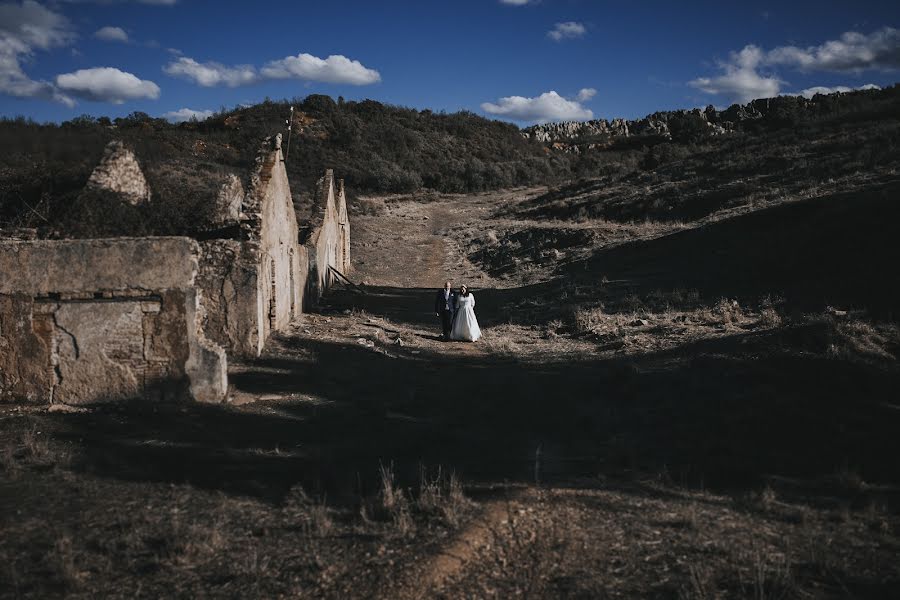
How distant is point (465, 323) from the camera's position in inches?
537

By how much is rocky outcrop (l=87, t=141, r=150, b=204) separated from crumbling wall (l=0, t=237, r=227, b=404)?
5222mm

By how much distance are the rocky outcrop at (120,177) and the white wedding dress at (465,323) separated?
6799 millimetres

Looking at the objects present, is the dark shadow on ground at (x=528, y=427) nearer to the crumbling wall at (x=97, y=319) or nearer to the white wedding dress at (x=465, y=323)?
the crumbling wall at (x=97, y=319)

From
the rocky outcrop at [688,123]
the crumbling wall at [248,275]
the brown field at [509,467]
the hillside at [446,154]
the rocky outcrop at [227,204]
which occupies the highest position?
the rocky outcrop at [688,123]

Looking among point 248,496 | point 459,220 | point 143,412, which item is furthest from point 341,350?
point 459,220

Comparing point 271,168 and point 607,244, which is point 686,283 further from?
point 271,168

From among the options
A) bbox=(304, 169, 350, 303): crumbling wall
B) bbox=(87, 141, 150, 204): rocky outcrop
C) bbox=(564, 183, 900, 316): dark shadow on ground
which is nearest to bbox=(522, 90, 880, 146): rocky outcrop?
bbox=(564, 183, 900, 316): dark shadow on ground

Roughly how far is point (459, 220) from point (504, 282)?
735 inches

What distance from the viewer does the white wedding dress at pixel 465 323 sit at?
1361 centimetres

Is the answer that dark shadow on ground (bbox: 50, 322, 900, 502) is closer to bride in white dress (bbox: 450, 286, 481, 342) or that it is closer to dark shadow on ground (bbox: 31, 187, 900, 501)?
dark shadow on ground (bbox: 31, 187, 900, 501)

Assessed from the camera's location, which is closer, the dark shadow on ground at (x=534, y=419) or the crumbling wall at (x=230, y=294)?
the dark shadow on ground at (x=534, y=419)

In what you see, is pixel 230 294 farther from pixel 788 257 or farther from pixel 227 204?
pixel 788 257

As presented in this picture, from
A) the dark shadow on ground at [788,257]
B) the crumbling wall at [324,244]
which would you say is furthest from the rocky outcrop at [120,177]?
the dark shadow on ground at [788,257]

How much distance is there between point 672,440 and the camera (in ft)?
23.8
